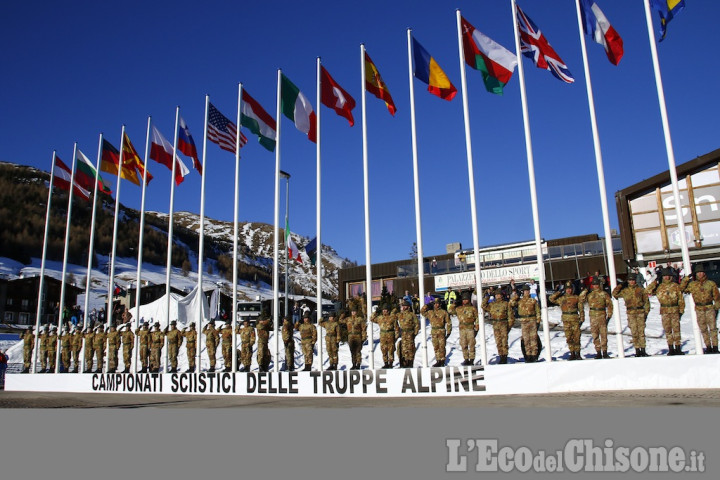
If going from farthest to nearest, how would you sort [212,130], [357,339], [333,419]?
[212,130]
[357,339]
[333,419]

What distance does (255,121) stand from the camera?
17938 millimetres

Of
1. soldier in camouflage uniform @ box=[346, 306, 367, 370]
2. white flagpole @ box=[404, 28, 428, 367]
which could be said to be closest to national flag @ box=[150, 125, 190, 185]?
soldier in camouflage uniform @ box=[346, 306, 367, 370]

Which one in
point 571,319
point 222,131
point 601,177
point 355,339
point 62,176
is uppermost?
point 62,176

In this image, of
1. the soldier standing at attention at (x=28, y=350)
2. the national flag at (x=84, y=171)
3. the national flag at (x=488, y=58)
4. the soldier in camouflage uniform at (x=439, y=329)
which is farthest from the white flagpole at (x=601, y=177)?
the soldier standing at attention at (x=28, y=350)

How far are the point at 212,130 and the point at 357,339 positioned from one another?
27.7 feet

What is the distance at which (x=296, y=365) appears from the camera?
62.8 ft

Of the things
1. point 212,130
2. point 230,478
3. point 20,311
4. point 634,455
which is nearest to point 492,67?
point 212,130

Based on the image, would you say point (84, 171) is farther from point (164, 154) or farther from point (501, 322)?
point (501, 322)

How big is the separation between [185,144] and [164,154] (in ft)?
3.64

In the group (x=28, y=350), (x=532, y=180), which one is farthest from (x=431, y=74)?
(x=28, y=350)

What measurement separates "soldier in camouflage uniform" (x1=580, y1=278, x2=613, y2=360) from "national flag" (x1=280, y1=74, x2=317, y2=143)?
936 centimetres

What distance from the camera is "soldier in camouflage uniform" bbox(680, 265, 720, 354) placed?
11.1 meters

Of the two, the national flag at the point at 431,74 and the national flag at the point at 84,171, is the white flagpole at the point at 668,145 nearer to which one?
the national flag at the point at 431,74

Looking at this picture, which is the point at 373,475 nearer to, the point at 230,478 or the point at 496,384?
the point at 230,478
